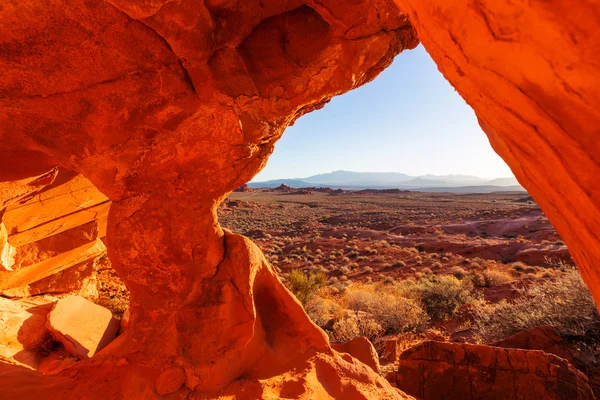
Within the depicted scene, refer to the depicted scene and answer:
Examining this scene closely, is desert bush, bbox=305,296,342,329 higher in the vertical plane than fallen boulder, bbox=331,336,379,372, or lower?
lower

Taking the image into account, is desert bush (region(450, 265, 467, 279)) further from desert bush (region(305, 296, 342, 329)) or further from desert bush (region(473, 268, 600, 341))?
desert bush (region(305, 296, 342, 329))

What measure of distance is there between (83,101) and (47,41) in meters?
0.57

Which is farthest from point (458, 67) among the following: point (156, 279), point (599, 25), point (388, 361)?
point (388, 361)

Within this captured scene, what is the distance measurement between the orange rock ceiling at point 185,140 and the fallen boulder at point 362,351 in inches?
34.9

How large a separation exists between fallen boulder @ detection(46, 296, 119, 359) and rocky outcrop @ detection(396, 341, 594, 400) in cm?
586

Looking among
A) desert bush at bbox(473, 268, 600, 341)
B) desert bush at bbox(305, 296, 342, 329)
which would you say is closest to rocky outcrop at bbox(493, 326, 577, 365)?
desert bush at bbox(473, 268, 600, 341)

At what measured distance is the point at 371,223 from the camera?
109 feet

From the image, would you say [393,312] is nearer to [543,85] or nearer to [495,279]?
[495,279]

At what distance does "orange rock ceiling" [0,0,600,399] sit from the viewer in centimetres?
285

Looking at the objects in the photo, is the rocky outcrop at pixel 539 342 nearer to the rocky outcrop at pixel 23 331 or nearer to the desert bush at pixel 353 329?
the desert bush at pixel 353 329

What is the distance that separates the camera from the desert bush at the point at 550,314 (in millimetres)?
6176

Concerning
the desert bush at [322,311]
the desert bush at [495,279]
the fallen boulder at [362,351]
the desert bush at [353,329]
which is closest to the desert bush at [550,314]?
the desert bush at [353,329]

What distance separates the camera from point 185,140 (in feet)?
11.4

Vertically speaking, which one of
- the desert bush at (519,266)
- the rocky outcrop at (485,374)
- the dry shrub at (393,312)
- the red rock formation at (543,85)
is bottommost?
the desert bush at (519,266)
